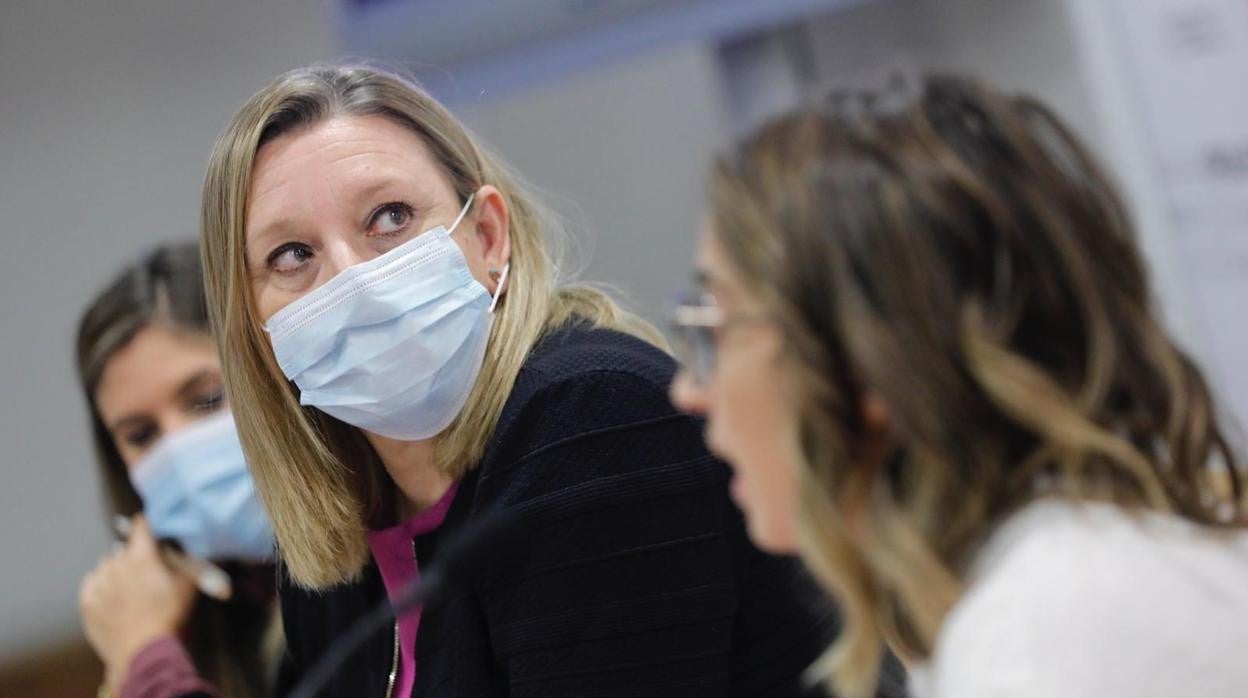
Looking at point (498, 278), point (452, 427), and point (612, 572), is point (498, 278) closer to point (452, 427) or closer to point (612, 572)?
point (452, 427)

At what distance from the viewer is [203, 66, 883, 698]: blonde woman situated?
1.15 meters

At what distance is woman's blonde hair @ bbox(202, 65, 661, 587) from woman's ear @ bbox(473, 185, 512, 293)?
0.03 ft

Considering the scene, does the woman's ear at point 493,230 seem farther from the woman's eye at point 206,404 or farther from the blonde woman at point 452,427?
the woman's eye at point 206,404

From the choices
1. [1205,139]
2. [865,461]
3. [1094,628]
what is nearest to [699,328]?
[865,461]

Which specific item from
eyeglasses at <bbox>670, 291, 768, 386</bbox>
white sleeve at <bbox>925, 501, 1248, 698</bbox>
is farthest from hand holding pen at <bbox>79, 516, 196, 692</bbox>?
white sleeve at <bbox>925, 501, 1248, 698</bbox>

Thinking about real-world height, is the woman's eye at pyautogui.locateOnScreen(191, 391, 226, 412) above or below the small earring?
below

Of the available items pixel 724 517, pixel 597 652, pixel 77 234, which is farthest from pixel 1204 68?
pixel 77 234

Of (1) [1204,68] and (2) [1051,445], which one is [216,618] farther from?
(1) [1204,68]

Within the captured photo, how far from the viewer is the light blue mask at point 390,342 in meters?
1.25

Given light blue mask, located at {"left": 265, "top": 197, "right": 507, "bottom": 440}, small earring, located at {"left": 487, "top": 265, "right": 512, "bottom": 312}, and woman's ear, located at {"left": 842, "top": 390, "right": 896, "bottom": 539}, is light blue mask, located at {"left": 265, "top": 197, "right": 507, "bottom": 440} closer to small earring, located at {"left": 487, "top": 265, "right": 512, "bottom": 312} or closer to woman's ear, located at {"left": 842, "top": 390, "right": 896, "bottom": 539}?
small earring, located at {"left": 487, "top": 265, "right": 512, "bottom": 312}

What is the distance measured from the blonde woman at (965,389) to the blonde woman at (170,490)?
3.21ft

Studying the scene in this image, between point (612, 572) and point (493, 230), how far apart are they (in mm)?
401

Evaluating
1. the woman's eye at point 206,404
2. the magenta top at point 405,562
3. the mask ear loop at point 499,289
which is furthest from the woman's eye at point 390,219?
the woman's eye at point 206,404

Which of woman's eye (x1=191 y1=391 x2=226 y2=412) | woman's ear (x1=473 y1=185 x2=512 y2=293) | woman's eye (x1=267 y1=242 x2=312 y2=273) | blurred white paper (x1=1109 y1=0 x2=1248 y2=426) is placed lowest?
blurred white paper (x1=1109 y1=0 x2=1248 y2=426)
